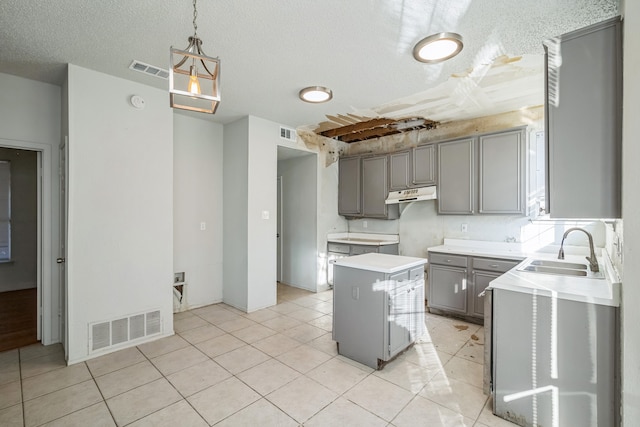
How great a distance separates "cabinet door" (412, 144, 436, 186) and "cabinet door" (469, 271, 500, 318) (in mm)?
1419

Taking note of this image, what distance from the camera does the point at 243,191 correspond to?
4.13 metres

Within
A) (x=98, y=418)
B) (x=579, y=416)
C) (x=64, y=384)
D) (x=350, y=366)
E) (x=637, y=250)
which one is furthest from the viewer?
(x=350, y=366)

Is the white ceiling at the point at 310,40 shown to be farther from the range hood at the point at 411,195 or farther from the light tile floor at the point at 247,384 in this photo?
the light tile floor at the point at 247,384

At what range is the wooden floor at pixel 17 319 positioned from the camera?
3141 mm

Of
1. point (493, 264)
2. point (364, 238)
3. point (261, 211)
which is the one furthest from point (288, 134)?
point (493, 264)

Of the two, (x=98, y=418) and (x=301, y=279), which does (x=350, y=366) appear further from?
(x=301, y=279)

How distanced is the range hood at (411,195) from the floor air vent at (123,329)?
352 centimetres

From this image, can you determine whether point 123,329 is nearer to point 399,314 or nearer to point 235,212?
point 235,212

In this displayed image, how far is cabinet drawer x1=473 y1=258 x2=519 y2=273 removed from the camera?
3.40 meters

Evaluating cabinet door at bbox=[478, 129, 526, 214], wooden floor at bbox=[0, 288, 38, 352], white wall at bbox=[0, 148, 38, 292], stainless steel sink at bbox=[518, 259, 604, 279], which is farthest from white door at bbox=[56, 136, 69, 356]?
cabinet door at bbox=[478, 129, 526, 214]

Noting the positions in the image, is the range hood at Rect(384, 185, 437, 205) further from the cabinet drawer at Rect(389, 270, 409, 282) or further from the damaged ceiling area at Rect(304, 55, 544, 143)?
the cabinet drawer at Rect(389, 270, 409, 282)

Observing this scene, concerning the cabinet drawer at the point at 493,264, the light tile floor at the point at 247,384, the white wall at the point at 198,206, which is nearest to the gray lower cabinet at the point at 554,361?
the light tile floor at the point at 247,384

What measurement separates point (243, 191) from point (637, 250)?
12.5 feet

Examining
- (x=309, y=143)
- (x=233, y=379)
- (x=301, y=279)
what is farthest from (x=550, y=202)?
(x=301, y=279)
